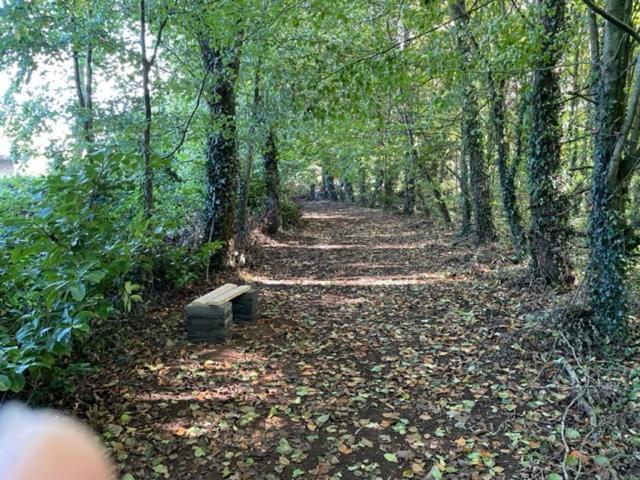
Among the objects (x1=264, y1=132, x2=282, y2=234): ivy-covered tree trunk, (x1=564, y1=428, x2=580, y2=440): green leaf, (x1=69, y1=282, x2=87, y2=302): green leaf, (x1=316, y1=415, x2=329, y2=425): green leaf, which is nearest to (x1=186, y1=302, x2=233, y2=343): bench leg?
(x1=316, y1=415, x2=329, y2=425): green leaf

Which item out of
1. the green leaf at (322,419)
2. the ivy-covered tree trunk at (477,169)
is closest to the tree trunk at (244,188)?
the ivy-covered tree trunk at (477,169)

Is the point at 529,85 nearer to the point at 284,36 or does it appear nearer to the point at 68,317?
the point at 284,36

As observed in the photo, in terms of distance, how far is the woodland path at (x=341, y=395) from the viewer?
9.68ft

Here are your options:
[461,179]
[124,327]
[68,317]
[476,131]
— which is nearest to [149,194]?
[124,327]

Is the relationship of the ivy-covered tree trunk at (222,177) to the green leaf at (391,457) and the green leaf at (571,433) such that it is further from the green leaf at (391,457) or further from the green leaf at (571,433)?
the green leaf at (571,433)

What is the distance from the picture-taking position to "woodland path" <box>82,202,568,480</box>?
295cm

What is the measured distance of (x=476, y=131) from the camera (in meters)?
9.51

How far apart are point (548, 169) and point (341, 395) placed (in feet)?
14.1

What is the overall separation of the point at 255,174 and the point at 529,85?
8.43 meters

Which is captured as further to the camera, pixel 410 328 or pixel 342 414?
pixel 410 328

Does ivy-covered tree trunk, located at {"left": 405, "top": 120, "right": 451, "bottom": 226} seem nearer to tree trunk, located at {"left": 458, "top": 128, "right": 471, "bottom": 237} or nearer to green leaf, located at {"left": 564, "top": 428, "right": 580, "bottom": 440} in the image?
tree trunk, located at {"left": 458, "top": 128, "right": 471, "bottom": 237}

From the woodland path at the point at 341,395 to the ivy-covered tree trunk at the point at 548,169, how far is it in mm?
696

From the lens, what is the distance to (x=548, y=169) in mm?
6035

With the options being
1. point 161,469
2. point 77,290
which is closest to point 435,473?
point 161,469
